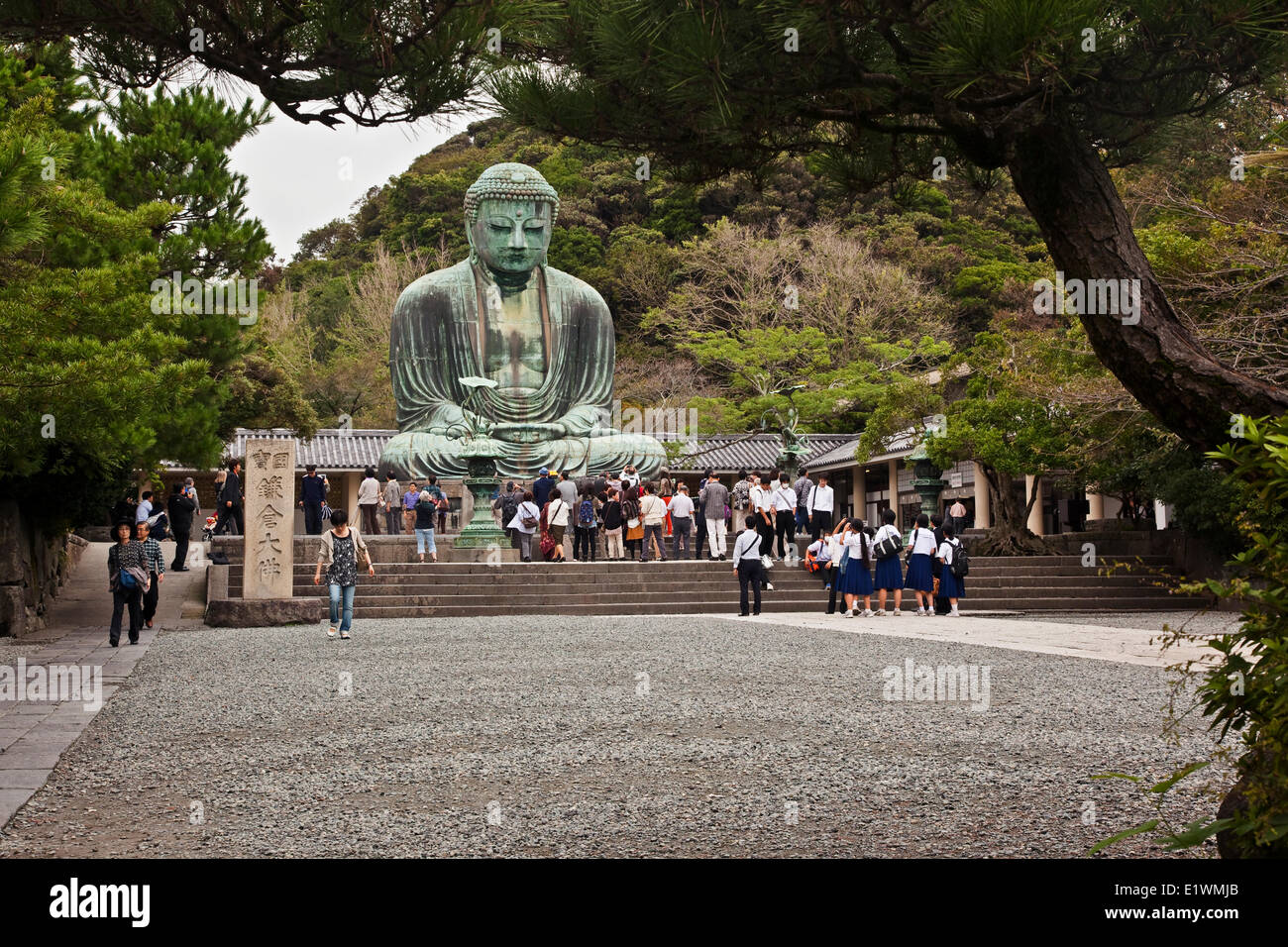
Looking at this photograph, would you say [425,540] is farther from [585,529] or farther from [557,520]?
[585,529]

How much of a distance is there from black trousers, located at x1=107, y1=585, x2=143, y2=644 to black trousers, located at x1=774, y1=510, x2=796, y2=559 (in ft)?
28.2

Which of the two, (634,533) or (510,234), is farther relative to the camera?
(510,234)

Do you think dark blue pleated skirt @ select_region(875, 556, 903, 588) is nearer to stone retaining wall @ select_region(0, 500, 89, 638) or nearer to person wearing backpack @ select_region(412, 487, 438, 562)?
person wearing backpack @ select_region(412, 487, 438, 562)

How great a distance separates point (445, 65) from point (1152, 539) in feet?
56.7

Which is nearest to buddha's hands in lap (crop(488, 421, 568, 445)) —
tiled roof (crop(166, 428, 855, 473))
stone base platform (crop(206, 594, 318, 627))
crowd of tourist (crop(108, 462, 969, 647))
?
crowd of tourist (crop(108, 462, 969, 647))

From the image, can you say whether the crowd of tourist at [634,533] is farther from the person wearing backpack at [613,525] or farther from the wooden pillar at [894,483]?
the wooden pillar at [894,483]

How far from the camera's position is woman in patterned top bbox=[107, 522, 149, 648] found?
1120 cm

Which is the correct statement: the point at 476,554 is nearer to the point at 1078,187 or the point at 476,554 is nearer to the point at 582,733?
the point at 582,733

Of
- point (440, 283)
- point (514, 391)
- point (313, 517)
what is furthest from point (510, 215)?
point (313, 517)

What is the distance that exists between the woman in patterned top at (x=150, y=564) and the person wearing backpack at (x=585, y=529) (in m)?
6.20

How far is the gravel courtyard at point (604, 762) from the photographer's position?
4.36 metres

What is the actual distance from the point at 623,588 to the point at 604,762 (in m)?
11.1

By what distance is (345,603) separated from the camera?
11.8 meters

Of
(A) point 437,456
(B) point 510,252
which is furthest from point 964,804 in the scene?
(B) point 510,252
